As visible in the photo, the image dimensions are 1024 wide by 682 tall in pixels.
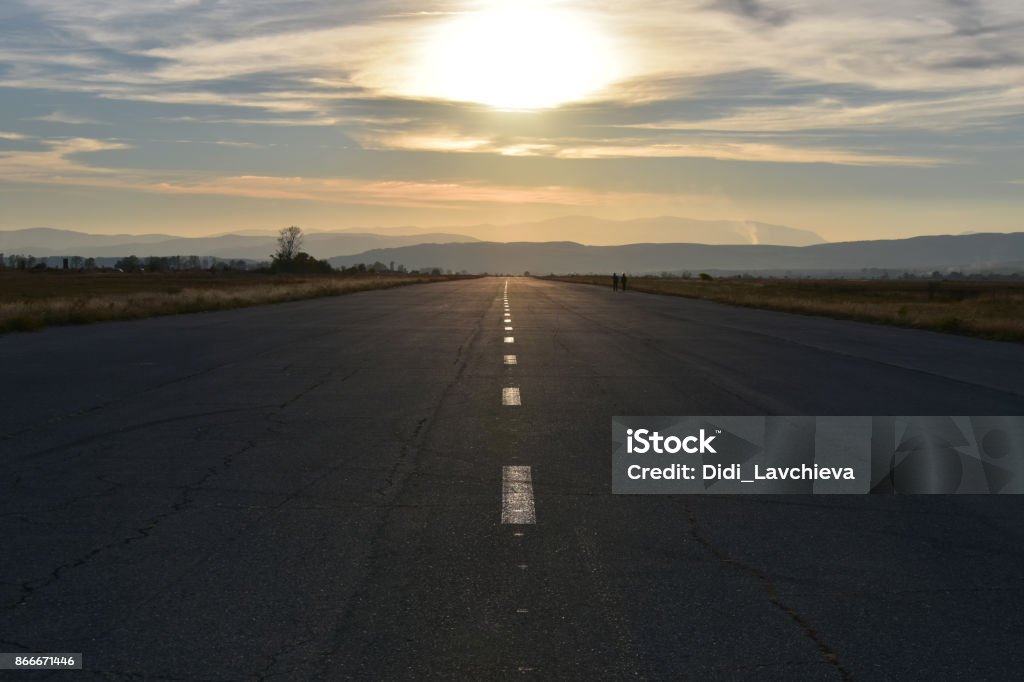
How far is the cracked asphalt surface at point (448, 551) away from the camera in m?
4.56

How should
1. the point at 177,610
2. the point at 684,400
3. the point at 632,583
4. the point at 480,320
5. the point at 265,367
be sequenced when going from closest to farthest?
1. the point at 177,610
2. the point at 632,583
3. the point at 684,400
4. the point at 265,367
5. the point at 480,320

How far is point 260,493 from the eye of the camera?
7758mm

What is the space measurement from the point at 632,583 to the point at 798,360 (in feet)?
46.7

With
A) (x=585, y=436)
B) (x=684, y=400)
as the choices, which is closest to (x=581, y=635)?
(x=585, y=436)

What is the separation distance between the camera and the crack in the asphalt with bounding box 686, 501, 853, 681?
4.50 m

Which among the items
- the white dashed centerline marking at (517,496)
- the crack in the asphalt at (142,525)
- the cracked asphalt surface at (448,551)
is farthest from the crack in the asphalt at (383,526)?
the crack in the asphalt at (142,525)

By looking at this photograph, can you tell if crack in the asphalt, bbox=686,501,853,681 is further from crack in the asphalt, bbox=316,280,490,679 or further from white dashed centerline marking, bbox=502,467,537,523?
crack in the asphalt, bbox=316,280,490,679

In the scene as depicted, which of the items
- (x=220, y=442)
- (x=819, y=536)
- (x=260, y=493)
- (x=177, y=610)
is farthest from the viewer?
(x=220, y=442)

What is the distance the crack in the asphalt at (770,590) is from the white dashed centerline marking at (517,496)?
109cm

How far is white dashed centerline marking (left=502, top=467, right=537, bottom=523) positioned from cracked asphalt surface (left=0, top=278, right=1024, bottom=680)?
112mm

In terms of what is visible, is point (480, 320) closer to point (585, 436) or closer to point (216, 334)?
point (216, 334)
